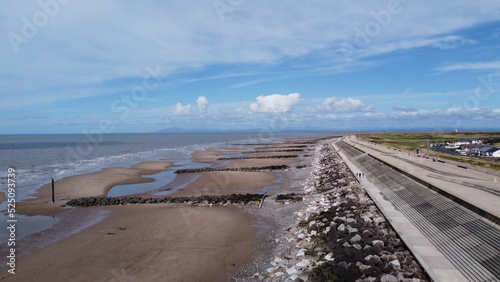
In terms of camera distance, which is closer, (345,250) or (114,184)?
(345,250)

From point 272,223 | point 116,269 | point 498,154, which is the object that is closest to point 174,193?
point 272,223

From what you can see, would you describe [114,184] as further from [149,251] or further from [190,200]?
[149,251]

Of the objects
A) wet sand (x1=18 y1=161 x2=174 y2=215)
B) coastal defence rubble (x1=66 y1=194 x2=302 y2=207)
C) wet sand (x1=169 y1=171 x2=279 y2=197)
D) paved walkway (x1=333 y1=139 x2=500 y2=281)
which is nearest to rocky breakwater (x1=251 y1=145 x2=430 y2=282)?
paved walkway (x1=333 y1=139 x2=500 y2=281)

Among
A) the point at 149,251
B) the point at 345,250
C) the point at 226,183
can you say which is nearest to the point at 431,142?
the point at 226,183

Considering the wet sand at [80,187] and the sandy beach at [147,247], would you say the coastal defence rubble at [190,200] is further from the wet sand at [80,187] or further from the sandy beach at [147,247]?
the wet sand at [80,187]

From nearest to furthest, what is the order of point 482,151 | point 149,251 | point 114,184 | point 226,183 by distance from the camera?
point 149,251 → point 226,183 → point 114,184 → point 482,151

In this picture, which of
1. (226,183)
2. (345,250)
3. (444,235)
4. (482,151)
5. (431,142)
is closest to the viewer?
(444,235)
